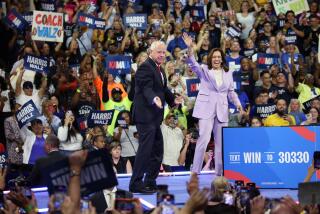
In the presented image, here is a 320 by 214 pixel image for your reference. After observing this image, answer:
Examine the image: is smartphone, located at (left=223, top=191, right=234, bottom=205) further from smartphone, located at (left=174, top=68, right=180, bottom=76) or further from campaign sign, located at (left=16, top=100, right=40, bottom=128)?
smartphone, located at (left=174, top=68, right=180, bottom=76)

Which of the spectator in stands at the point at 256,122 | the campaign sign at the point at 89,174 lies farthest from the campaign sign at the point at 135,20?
the campaign sign at the point at 89,174

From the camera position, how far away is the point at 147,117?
30.9ft

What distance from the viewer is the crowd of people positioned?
1093cm

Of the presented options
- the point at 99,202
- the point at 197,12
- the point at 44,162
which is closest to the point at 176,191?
the point at 99,202

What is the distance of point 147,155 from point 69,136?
2678mm

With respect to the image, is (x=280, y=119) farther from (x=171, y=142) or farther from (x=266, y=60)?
(x=266, y=60)

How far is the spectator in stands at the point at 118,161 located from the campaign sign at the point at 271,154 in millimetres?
1932

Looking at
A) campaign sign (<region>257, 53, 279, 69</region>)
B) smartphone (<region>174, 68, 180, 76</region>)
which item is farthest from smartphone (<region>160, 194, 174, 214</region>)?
campaign sign (<region>257, 53, 279, 69</region>)

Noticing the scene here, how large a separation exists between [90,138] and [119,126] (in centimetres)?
75

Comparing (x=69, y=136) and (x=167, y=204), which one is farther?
(x=69, y=136)

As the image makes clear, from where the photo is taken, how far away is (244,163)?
33.6 feet

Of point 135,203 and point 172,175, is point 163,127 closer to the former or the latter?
point 172,175

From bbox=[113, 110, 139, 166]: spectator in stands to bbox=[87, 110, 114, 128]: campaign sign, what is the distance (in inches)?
7.6

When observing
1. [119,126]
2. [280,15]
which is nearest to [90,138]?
[119,126]
